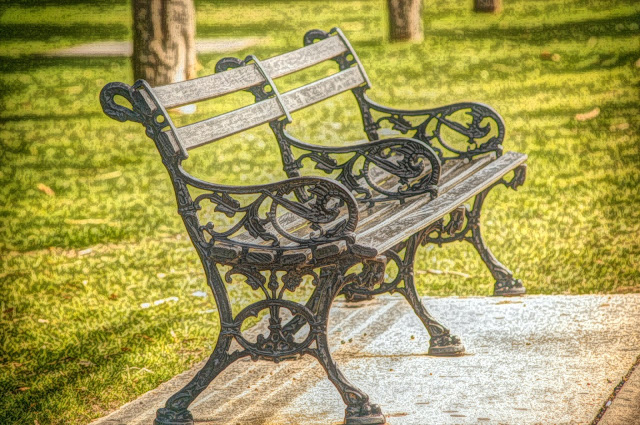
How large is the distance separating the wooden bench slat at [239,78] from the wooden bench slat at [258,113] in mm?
117

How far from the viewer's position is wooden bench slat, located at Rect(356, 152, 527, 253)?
13.6 feet

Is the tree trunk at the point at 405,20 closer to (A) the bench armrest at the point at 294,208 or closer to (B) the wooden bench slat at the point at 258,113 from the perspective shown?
(B) the wooden bench slat at the point at 258,113

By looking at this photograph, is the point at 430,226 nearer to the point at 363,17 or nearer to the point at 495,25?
the point at 495,25

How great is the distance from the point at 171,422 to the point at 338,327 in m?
1.53

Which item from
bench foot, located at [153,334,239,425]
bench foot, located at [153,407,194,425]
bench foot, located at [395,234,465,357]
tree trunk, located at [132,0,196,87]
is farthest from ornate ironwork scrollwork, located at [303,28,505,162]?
tree trunk, located at [132,0,196,87]

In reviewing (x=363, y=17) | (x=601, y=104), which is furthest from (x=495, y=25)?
(x=601, y=104)

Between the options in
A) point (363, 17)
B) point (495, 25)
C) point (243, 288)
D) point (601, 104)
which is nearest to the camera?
point (243, 288)

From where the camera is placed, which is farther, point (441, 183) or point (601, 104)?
point (601, 104)

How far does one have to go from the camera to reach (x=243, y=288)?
638 centimetres

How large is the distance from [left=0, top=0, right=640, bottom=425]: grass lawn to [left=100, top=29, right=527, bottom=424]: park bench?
2.33 feet

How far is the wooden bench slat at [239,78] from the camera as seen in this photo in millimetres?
4410

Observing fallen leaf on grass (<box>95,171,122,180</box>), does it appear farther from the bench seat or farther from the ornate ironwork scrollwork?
the bench seat

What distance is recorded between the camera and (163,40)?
1187cm

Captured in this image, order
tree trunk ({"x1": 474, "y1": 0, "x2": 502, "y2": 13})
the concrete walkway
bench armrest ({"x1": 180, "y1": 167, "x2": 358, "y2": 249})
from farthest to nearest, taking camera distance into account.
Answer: tree trunk ({"x1": 474, "y1": 0, "x2": 502, "y2": 13}), the concrete walkway, bench armrest ({"x1": 180, "y1": 167, "x2": 358, "y2": 249})
